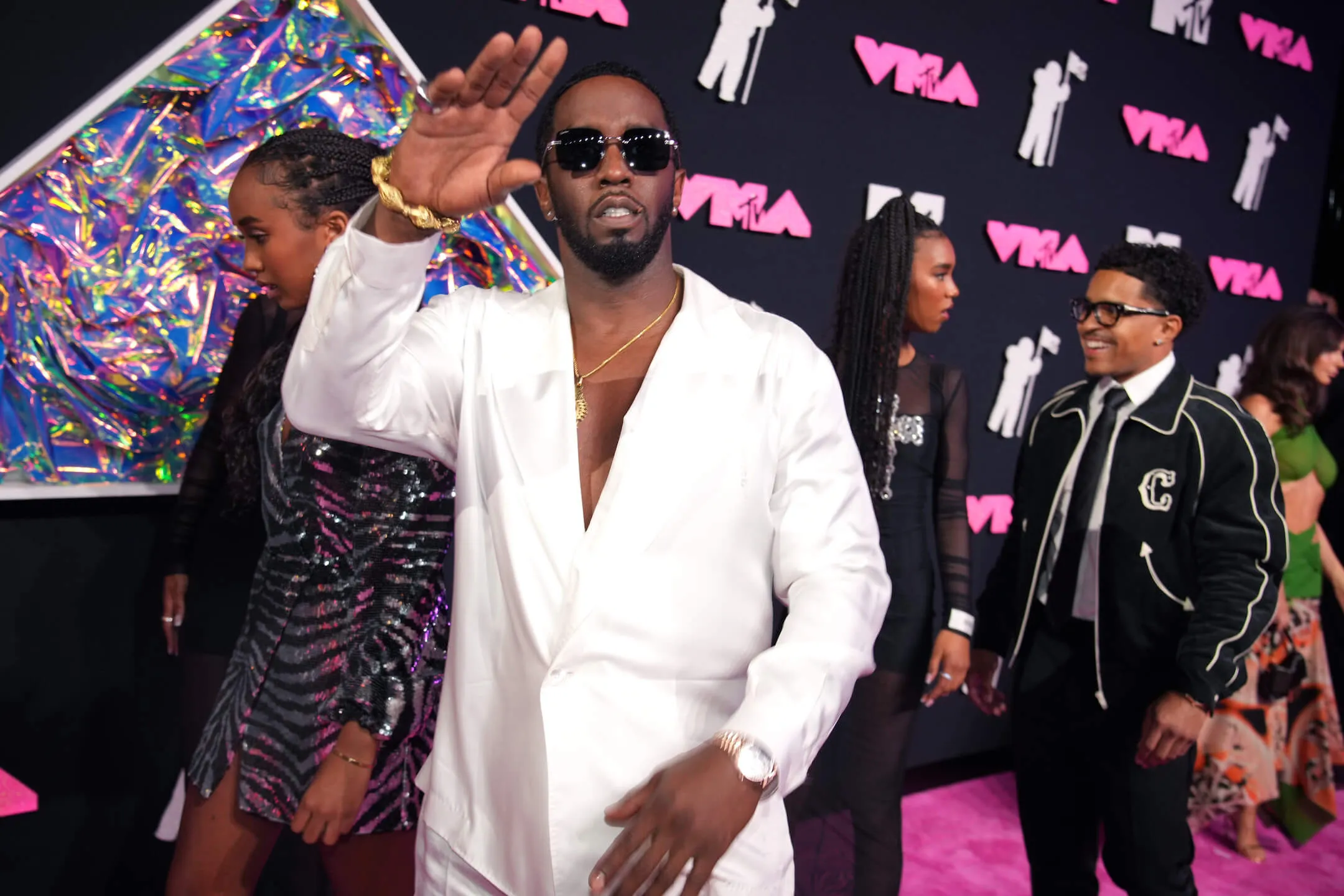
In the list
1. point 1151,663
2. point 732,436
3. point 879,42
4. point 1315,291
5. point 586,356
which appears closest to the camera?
point 732,436

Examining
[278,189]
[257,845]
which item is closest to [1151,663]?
[257,845]

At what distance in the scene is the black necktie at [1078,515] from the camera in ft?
8.71

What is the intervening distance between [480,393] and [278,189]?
0.81 meters

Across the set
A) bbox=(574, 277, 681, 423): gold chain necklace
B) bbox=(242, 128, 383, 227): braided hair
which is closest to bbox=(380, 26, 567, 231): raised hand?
bbox=(574, 277, 681, 423): gold chain necklace

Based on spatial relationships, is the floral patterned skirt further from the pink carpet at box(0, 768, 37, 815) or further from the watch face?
the pink carpet at box(0, 768, 37, 815)

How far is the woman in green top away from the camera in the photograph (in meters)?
3.80

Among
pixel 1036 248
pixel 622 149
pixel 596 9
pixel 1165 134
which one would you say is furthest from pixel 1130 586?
pixel 1165 134

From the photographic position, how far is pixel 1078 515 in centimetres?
269

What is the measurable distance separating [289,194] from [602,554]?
1.15 meters

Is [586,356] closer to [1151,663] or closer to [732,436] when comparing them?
[732,436]

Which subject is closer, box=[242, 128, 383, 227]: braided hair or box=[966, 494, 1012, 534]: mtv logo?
box=[242, 128, 383, 227]: braided hair

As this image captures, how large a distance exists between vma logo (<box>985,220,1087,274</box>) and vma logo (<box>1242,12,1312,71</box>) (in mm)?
1585

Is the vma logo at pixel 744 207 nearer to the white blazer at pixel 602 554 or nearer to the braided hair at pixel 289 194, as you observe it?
the braided hair at pixel 289 194

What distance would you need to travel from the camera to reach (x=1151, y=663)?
2.53 meters
